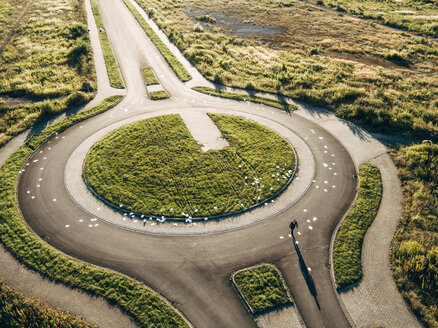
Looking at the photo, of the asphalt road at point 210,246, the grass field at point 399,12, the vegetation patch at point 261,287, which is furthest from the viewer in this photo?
the grass field at point 399,12

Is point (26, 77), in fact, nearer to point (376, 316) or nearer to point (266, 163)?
point (266, 163)

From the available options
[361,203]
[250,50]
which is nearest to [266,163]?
[361,203]

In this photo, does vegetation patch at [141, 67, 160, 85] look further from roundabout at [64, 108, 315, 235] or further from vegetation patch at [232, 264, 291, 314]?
vegetation patch at [232, 264, 291, 314]

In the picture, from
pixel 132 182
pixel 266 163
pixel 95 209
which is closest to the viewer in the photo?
pixel 95 209

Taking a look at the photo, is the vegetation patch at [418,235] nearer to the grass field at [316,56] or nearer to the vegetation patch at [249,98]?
the grass field at [316,56]

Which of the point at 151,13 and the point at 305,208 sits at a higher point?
the point at 151,13

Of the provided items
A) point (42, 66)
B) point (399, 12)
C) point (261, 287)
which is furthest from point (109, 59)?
point (399, 12)

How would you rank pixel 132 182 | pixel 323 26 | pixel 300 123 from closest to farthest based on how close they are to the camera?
1. pixel 132 182
2. pixel 300 123
3. pixel 323 26

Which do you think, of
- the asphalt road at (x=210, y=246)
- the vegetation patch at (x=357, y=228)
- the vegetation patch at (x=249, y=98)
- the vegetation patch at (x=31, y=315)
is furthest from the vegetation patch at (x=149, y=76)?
the vegetation patch at (x=31, y=315)
